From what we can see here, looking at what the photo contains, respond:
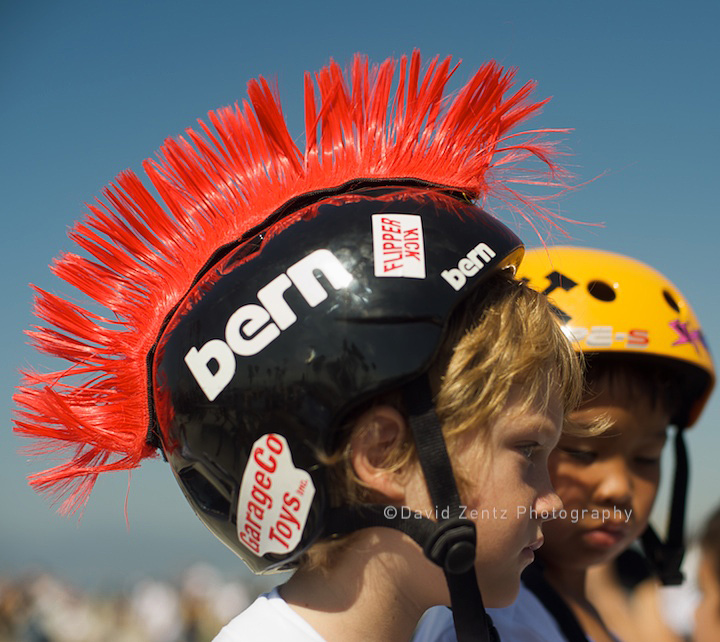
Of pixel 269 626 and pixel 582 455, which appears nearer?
pixel 269 626

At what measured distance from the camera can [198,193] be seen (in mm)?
2113

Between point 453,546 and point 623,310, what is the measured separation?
1.76 metres

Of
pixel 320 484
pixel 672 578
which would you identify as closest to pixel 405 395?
pixel 320 484

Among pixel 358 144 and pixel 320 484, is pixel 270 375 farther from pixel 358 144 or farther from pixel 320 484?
pixel 358 144

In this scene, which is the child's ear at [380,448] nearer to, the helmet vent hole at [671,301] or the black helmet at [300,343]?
the black helmet at [300,343]

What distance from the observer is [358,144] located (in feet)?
6.77

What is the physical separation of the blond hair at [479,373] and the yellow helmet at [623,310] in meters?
1.10

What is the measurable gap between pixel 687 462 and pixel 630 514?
0.89 m

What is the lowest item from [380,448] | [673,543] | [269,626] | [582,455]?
[673,543]

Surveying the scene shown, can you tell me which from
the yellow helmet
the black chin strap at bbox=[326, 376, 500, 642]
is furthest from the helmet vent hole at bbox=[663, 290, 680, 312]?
the black chin strap at bbox=[326, 376, 500, 642]

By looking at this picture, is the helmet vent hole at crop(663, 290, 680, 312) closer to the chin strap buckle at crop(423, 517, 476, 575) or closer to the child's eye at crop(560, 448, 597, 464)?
the child's eye at crop(560, 448, 597, 464)

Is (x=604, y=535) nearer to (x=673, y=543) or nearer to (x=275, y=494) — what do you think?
(x=673, y=543)

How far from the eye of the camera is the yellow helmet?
3.12 metres

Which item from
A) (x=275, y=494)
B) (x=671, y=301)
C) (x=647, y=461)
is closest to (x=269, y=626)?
(x=275, y=494)
